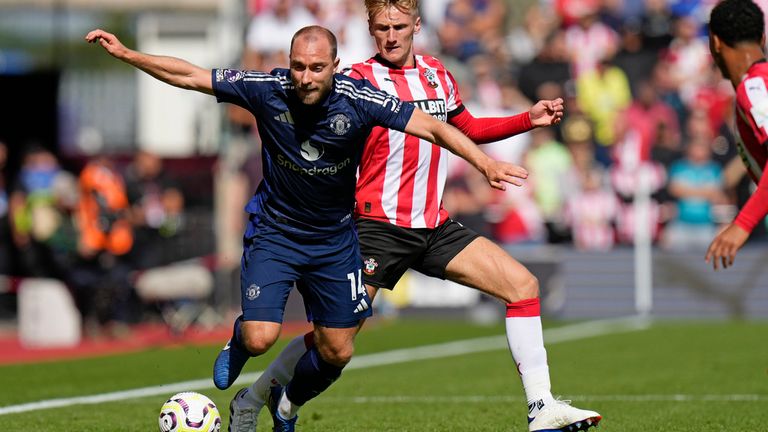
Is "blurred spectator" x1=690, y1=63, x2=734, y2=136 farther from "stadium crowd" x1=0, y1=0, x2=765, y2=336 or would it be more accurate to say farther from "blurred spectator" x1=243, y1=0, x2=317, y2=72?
"blurred spectator" x1=243, y1=0, x2=317, y2=72

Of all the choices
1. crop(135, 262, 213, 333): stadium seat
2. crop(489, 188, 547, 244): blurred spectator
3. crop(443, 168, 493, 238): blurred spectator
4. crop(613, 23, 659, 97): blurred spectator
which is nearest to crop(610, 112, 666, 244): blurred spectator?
crop(489, 188, 547, 244): blurred spectator

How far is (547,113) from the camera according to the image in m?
7.51

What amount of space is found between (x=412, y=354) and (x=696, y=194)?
620cm

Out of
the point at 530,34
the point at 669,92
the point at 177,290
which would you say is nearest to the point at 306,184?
the point at 177,290

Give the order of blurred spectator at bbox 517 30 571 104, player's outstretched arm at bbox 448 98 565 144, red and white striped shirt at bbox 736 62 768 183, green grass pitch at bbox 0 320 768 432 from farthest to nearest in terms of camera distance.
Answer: blurred spectator at bbox 517 30 571 104 < green grass pitch at bbox 0 320 768 432 < player's outstretched arm at bbox 448 98 565 144 < red and white striped shirt at bbox 736 62 768 183

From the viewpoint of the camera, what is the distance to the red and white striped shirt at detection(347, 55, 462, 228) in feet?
26.6

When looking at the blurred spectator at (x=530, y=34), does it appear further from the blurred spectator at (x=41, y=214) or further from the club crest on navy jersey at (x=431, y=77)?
the club crest on navy jersey at (x=431, y=77)

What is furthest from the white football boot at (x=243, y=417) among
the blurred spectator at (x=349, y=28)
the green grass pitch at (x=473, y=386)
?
the blurred spectator at (x=349, y=28)

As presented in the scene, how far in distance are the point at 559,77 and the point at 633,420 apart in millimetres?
13068

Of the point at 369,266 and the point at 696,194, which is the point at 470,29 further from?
the point at 369,266

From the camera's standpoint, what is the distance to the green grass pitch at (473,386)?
→ 8.74 meters

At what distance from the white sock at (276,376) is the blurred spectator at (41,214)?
10.9 meters

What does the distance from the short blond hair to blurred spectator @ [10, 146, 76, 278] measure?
11083 mm

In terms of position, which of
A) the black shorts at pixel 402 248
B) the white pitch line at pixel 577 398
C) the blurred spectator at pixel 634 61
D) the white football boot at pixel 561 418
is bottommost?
the white pitch line at pixel 577 398
